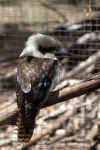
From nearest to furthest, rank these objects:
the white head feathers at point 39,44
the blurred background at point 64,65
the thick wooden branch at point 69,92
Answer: the thick wooden branch at point 69,92
the white head feathers at point 39,44
the blurred background at point 64,65

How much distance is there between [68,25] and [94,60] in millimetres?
1238

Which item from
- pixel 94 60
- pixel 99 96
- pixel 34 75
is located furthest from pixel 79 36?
pixel 34 75

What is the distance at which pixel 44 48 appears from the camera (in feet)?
10.3

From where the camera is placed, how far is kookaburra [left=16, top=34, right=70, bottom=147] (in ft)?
9.04

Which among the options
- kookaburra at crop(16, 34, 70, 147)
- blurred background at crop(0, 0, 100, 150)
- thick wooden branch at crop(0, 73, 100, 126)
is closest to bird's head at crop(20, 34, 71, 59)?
kookaburra at crop(16, 34, 70, 147)

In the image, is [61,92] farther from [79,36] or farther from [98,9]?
[98,9]

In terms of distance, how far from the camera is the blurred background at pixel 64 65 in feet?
16.5

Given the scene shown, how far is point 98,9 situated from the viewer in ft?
23.3

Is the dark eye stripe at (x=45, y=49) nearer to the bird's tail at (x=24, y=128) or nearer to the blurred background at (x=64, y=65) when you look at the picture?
the blurred background at (x=64, y=65)

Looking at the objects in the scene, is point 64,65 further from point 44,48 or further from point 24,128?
point 24,128

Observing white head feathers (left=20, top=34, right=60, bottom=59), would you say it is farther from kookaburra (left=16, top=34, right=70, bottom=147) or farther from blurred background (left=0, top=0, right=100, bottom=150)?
blurred background (left=0, top=0, right=100, bottom=150)

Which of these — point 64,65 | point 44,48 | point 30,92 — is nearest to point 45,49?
point 44,48

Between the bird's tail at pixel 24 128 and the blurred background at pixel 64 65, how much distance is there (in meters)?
0.08

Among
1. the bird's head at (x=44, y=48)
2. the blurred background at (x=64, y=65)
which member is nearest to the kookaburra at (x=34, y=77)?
the bird's head at (x=44, y=48)
